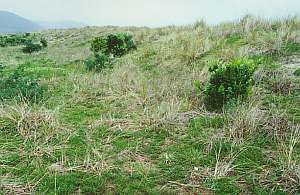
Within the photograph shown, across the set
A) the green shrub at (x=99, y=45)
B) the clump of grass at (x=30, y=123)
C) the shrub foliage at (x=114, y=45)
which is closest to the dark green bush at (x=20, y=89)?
the clump of grass at (x=30, y=123)

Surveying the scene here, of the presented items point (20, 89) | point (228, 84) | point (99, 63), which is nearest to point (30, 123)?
point (20, 89)

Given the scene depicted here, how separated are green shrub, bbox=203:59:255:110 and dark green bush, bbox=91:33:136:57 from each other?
9.20 meters

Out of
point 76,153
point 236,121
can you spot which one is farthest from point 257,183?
point 76,153

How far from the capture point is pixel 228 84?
22.4ft

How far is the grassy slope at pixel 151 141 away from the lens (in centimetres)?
438

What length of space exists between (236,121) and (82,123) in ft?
8.29

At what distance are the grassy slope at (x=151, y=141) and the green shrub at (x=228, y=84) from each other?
319 millimetres

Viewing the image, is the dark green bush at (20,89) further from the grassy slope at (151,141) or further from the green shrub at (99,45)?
the green shrub at (99,45)

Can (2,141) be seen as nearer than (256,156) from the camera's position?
No

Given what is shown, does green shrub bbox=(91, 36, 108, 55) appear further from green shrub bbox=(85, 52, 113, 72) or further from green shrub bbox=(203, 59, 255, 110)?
green shrub bbox=(203, 59, 255, 110)

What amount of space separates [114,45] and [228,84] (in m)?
9.93

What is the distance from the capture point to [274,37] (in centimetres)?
1115

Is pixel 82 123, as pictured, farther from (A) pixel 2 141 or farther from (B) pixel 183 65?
(B) pixel 183 65

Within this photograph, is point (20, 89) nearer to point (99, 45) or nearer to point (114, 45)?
point (114, 45)
